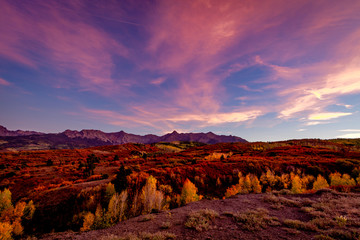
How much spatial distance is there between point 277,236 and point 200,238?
383cm

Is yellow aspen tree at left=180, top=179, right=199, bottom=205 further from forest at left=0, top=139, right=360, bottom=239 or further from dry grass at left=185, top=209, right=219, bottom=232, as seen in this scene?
dry grass at left=185, top=209, right=219, bottom=232

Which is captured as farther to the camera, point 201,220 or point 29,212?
point 29,212

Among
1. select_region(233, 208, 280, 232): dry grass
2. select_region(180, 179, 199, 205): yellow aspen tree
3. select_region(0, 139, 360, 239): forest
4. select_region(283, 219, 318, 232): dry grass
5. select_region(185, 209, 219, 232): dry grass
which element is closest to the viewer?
select_region(283, 219, 318, 232): dry grass

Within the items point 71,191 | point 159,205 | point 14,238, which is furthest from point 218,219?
point 71,191

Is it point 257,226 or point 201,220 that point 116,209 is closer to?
point 201,220

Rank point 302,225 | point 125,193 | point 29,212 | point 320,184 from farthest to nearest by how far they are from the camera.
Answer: point 320,184, point 29,212, point 125,193, point 302,225

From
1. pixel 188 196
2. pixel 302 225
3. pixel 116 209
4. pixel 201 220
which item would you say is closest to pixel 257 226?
pixel 302 225

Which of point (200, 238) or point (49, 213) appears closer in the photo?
point (200, 238)

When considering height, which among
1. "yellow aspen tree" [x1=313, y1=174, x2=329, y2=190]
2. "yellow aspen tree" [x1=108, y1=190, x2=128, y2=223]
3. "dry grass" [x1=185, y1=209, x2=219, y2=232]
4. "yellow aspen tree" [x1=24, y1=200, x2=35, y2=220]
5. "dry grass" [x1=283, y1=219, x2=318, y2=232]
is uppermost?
"dry grass" [x1=283, y1=219, x2=318, y2=232]

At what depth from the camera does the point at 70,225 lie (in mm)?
14750

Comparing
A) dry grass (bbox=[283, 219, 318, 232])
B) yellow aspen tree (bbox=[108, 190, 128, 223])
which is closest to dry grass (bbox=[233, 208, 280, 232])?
dry grass (bbox=[283, 219, 318, 232])

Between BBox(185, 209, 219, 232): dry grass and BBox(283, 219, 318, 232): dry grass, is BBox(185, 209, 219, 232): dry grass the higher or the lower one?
the lower one

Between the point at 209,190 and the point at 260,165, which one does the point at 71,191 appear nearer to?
the point at 209,190

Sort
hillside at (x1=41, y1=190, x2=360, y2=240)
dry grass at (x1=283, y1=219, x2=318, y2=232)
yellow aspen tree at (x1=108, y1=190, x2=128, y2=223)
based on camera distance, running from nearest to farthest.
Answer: hillside at (x1=41, y1=190, x2=360, y2=240) < dry grass at (x1=283, y1=219, x2=318, y2=232) < yellow aspen tree at (x1=108, y1=190, x2=128, y2=223)
